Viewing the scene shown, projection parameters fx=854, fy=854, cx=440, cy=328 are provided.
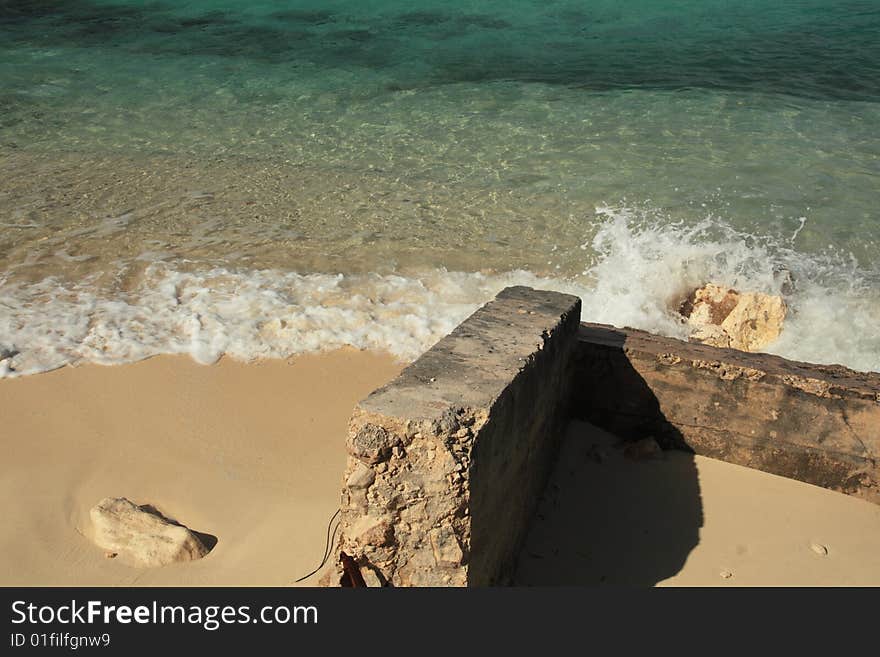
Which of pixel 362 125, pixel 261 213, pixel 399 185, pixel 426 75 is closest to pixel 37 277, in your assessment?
pixel 261 213

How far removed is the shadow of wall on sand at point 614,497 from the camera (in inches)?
124

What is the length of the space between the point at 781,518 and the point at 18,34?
47.9 ft

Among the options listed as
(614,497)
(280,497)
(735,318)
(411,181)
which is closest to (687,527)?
(614,497)

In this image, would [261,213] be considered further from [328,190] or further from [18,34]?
[18,34]

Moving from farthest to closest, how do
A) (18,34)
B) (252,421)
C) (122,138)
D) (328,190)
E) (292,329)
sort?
(18,34)
(122,138)
(328,190)
(292,329)
(252,421)

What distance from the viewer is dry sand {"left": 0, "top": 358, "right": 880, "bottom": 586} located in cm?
315

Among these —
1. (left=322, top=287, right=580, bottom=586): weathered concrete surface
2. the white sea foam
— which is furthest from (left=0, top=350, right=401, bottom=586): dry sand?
(left=322, top=287, right=580, bottom=586): weathered concrete surface

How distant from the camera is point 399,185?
782cm

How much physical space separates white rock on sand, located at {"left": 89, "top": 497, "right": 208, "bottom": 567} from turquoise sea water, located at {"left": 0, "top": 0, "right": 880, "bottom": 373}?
161cm

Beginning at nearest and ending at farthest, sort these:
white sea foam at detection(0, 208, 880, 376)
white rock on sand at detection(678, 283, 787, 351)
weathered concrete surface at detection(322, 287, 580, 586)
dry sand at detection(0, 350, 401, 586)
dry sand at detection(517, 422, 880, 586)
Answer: weathered concrete surface at detection(322, 287, 580, 586)
dry sand at detection(517, 422, 880, 586)
dry sand at detection(0, 350, 401, 586)
white sea foam at detection(0, 208, 880, 376)
white rock on sand at detection(678, 283, 787, 351)

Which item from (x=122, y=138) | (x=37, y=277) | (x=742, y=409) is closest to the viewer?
(x=742, y=409)

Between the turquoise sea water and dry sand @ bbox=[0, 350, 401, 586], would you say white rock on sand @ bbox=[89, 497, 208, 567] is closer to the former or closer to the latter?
dry sand @ bbox=[0, 350, 401, 586]

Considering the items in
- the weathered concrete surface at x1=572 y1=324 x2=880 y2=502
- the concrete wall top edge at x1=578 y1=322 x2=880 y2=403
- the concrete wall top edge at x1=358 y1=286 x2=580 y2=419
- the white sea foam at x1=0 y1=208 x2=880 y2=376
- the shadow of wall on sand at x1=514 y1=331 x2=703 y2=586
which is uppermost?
the concrete wall top edge at x1=358 y1=286 x2=580 y2=419

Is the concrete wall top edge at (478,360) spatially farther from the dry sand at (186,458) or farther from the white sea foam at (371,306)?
the white sea foam at (371,306)
